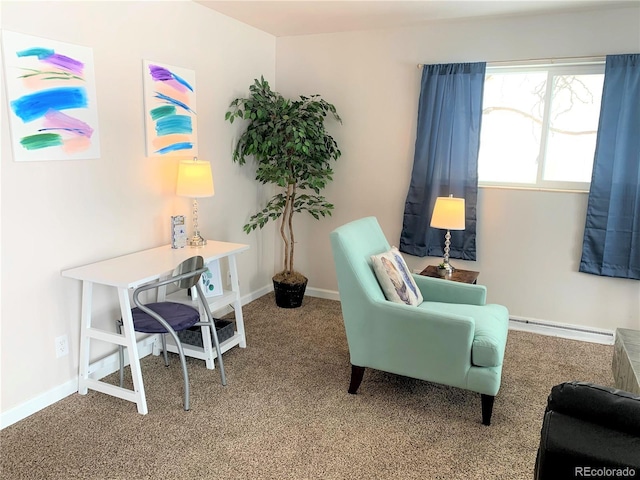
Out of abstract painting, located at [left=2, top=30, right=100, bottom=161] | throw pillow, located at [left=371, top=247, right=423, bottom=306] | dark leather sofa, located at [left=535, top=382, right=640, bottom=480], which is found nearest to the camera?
dark leather sofa, located at [left=535, top=382, right=640, bottom=480]

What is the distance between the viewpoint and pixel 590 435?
3.91 ft

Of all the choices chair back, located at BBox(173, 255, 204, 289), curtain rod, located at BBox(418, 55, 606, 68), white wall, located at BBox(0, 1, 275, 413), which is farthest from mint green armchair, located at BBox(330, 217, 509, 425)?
curtain rod, located at BBox(418, 55, 606, 68)

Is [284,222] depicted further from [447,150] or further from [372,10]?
[372,10]

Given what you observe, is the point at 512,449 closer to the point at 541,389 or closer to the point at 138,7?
the point at 541,389

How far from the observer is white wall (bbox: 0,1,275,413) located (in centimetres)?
230

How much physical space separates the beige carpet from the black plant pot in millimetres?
913

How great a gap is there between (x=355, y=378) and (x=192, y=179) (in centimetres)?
157

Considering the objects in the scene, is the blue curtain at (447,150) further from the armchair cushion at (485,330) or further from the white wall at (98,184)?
the white wall at (98,184)

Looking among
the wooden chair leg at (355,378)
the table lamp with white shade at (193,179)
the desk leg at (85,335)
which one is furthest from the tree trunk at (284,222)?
the desk leg at (85,335)

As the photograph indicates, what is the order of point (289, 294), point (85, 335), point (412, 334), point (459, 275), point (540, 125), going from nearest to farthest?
point (412, 334) → point (85, 335) → point (459, 275) → point (540, 125) → point (289, 294)

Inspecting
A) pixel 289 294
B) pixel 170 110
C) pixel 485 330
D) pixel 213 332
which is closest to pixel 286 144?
pixel 170 110

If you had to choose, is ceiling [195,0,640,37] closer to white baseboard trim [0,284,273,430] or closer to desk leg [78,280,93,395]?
desk leg [78,280,93,395]

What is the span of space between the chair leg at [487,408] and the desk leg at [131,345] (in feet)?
5.62

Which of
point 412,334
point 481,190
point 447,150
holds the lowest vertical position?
point 412,334
